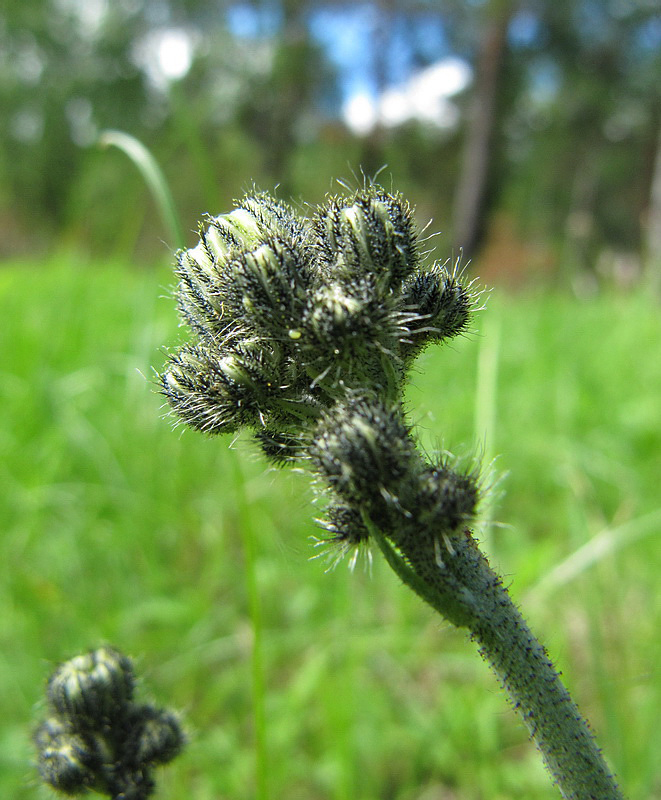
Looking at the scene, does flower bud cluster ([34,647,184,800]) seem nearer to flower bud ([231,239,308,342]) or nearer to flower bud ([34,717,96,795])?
flower bud ([34,717,96,795])

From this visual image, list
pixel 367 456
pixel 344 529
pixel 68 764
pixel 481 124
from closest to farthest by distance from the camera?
pixel 367 456
pixel 344 529
pixel 68 764
pixel 481 124

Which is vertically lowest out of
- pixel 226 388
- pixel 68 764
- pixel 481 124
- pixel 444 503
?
pixel 444 503

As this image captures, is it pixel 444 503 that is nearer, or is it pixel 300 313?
pixel 444 503

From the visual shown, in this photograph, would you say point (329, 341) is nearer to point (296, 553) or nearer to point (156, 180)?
point (296, 553)

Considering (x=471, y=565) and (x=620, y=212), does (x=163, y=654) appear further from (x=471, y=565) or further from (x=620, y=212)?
(x=620, y=212)

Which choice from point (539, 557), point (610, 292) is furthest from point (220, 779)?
point (610, 292)

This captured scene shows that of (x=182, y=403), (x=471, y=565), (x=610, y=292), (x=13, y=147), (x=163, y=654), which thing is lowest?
(x=471, y=565)

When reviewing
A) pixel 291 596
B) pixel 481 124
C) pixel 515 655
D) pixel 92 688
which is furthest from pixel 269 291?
pixel 481 124

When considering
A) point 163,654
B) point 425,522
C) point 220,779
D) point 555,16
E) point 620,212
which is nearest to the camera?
point 425,522
